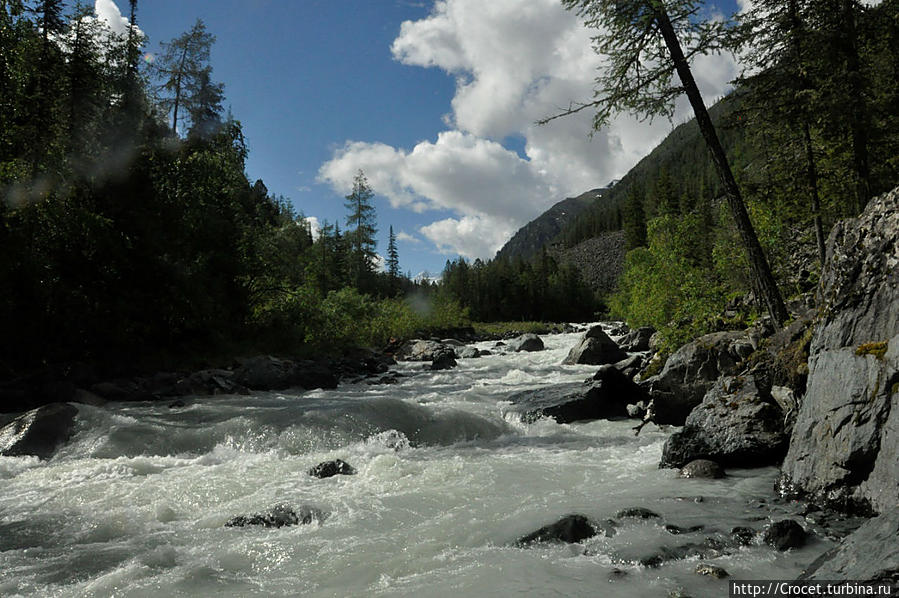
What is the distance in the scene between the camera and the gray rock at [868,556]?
2920 mm

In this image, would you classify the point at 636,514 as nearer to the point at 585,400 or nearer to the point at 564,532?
the point at 564,532

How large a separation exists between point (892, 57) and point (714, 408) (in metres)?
19.2

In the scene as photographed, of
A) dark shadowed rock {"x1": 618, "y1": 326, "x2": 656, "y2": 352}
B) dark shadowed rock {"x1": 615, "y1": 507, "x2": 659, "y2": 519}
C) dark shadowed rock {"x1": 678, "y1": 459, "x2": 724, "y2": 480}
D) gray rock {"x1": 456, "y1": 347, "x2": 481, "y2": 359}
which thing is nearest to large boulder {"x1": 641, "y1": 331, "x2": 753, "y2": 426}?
dark shadowed rock {"x1": 678, "y1": 459, "x2": 724, "y2": 480}

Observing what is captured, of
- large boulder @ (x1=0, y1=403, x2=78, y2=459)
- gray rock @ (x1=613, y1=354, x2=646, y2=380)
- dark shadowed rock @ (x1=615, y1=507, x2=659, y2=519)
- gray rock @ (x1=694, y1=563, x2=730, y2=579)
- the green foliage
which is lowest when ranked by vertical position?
gray rock @ (x1=694, y1=563, x2=730, y2=579)

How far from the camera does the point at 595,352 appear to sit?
21109mm

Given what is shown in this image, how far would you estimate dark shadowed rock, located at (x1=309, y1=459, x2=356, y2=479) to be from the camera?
25.0 feet

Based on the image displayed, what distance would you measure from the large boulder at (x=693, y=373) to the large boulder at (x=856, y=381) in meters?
3.16

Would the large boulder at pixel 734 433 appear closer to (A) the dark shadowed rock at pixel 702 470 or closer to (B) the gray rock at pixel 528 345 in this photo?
(A) the dark shadowed rock at pixel 702 470

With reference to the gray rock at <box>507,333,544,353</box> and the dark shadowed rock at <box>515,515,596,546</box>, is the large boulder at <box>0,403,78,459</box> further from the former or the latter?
the gray rock at <box>507,333,544,353</box>

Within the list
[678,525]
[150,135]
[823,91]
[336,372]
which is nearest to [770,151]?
[823,91]

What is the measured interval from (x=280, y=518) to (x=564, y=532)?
3.39 metres

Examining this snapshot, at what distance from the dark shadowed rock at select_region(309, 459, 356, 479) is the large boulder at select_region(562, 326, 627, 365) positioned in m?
15.2

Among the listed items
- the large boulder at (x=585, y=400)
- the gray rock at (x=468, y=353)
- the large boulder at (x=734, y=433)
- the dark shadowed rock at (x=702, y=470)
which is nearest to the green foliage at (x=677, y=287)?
the large boulder at (x=585, y=400)

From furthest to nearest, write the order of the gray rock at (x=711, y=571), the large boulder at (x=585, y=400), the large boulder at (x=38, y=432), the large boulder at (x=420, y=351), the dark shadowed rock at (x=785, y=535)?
the large boulder at (x=420, y=351) < the large boulder at (x=585, y=400) < the large boulder at (x=38, y=432) < the dark shadowed rock at (x=785, y=535) < the gray rock at (x=711, y=571)
